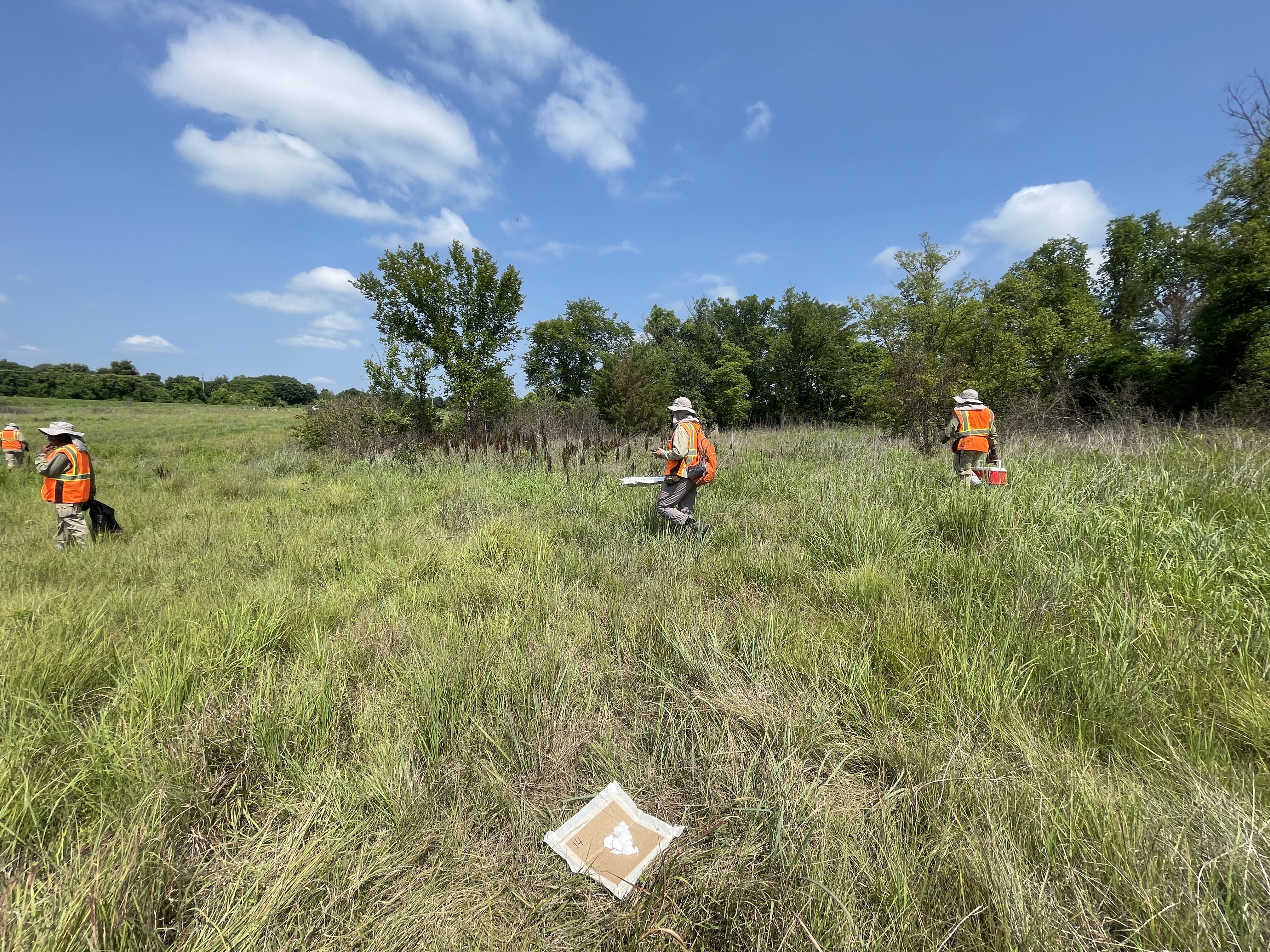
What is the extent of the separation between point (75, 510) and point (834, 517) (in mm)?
8656

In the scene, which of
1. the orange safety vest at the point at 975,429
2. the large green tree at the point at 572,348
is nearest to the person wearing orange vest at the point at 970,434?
the orange safety vest at the point at 975,429

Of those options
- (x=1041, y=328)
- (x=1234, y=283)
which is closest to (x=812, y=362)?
(x=1041, y=328)

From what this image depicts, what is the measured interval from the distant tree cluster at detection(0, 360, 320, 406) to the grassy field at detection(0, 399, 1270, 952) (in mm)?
73775

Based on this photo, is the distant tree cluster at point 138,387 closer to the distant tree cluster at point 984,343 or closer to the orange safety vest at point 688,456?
the distant tree cluster at point 984,343

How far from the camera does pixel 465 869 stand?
5.09 feet

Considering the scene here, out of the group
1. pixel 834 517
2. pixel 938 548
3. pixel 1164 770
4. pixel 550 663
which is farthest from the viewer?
pixel 834 517

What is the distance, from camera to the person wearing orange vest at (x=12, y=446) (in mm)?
10953

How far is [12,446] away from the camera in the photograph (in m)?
11.1

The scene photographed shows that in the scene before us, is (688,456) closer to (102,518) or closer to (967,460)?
(967,460)

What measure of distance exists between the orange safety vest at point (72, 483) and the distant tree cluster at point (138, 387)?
68.7m

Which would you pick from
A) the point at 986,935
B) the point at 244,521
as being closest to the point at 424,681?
the point at 986,935

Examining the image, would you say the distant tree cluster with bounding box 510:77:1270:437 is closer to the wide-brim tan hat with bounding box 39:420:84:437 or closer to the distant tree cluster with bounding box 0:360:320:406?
the wide-brim tan hat with bounding box 39:420:84:437

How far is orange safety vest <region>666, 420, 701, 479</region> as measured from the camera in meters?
4.78

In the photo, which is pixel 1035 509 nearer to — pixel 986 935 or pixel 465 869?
pixel 986 935
